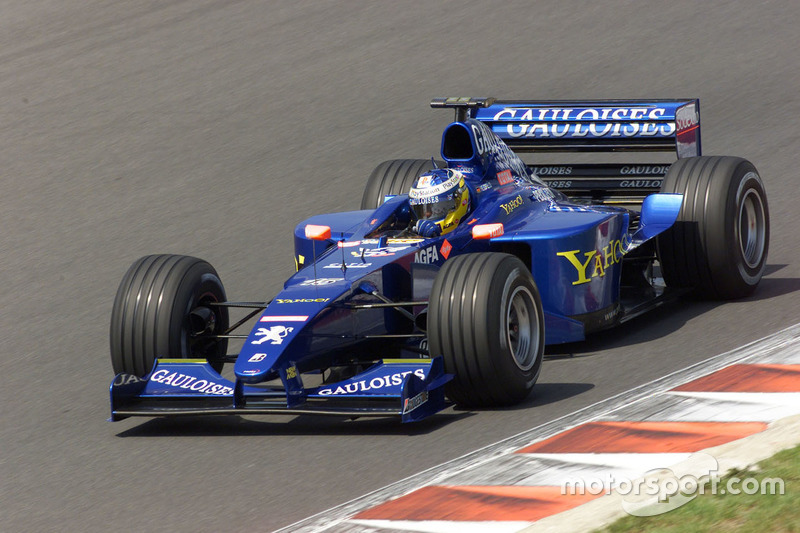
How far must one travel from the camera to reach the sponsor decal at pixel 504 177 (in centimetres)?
868

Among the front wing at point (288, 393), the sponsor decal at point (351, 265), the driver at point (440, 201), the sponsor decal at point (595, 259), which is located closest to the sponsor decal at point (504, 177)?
the driver at point (440, 201)

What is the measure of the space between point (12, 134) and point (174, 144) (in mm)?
2451

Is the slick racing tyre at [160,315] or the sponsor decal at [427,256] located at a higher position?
the sponsor decal at [427,256]

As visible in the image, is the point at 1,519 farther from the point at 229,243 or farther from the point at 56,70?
the point at 56,70

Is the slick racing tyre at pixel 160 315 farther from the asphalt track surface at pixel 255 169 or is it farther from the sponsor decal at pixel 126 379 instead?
the asphalt track surface at pixel 255 169

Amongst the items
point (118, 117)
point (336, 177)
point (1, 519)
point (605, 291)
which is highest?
point (118, 117)

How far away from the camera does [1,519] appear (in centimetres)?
582

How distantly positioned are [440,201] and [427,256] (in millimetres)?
507

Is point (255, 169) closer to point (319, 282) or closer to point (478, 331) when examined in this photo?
point (319, 282)

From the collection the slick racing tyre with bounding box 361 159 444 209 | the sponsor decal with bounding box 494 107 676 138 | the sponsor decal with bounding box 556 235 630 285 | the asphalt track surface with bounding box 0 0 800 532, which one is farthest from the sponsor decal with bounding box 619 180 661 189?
the sponsor decal with bounding box 556 235 630 285

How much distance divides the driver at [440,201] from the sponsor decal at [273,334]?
5.12 ft

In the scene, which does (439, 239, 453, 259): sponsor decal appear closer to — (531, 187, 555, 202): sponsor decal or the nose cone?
(531, 187, 555, 202): sponsor decal

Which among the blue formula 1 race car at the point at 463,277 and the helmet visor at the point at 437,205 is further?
the helmet visor at the point at 437,205

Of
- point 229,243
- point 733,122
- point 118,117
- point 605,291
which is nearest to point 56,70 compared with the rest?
point 118,117
